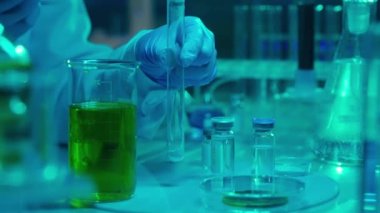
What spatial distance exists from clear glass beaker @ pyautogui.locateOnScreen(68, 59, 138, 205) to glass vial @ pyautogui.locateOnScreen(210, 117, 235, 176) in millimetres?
174

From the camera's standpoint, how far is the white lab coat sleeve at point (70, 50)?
1.13 metres

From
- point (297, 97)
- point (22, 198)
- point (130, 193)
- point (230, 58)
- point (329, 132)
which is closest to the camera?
point (22, 198)

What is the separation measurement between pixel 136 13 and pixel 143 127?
135 cm

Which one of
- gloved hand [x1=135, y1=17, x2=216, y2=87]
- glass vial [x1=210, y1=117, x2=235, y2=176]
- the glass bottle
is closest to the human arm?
gloved hand [x1=135, y1=17, x2=216, y2=87]

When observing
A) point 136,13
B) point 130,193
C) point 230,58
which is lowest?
point 130,193

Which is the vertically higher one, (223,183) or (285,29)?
(285,29)

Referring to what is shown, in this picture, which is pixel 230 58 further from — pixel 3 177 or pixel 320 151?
pixel 3 177

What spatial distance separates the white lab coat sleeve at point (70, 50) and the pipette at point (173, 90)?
0.06 metres

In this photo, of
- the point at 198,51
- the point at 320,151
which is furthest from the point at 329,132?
the point at 198,51

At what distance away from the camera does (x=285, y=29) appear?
1.93 metres

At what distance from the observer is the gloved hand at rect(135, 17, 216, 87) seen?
1.02 metres

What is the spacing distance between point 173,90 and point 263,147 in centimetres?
18

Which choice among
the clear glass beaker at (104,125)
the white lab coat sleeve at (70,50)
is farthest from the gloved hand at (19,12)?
the clear glass beaker at (104,125)

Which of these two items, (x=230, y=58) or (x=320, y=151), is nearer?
(x=320, y=151)
